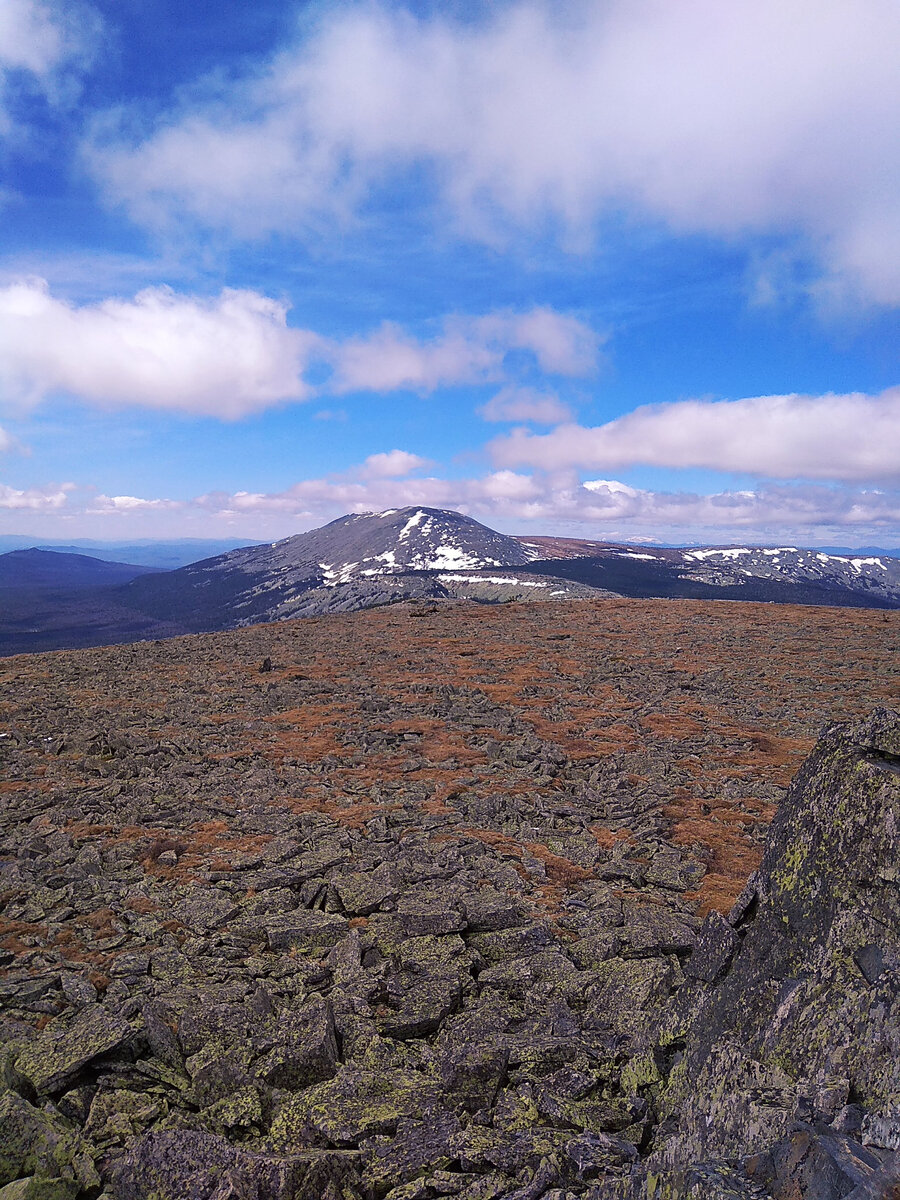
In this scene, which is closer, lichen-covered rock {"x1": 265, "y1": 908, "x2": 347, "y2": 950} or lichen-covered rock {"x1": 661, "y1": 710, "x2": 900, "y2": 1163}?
lichen-covered rock {"x1": 661, "y1": 710, "x2": 900, "y2": 1163}

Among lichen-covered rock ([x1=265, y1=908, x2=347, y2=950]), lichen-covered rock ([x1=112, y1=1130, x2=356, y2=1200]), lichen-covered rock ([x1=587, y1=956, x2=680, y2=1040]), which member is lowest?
lichen-covered rock ([x1=265, y1=908, x2=347, y2=950])

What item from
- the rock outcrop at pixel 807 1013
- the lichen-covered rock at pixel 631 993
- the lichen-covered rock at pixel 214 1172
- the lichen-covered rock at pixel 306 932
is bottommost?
the lichen-covered rock at pixel 306 932

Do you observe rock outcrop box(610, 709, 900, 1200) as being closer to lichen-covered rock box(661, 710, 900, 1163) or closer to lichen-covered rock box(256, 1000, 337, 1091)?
lichen-covered rock box(661, 710, 900, 1163)

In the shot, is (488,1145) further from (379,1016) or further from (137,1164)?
(137,1164)

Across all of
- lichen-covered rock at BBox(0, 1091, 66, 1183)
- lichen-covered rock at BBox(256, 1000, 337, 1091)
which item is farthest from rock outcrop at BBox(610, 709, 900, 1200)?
lichen-covered rock at BBox(0, 1091, 66, 1183)

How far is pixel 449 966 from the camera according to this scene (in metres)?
10.9

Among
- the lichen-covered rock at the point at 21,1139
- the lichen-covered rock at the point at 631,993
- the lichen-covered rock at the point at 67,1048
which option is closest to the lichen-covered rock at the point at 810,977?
the lichen-covered rock at the point at 631,993

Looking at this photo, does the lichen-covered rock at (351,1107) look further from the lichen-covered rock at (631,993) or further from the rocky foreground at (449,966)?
the lichen-covered rock at (631,993)

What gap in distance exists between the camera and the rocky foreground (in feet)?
20.6

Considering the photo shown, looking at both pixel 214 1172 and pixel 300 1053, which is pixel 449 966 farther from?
pixel 214 1172

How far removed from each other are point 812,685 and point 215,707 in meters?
34.3

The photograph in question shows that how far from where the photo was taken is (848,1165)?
14.3ft

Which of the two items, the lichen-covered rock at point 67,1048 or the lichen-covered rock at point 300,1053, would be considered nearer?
the lichen-covered rock at point 67,1048

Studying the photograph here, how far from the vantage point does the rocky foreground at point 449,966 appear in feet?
20.6
